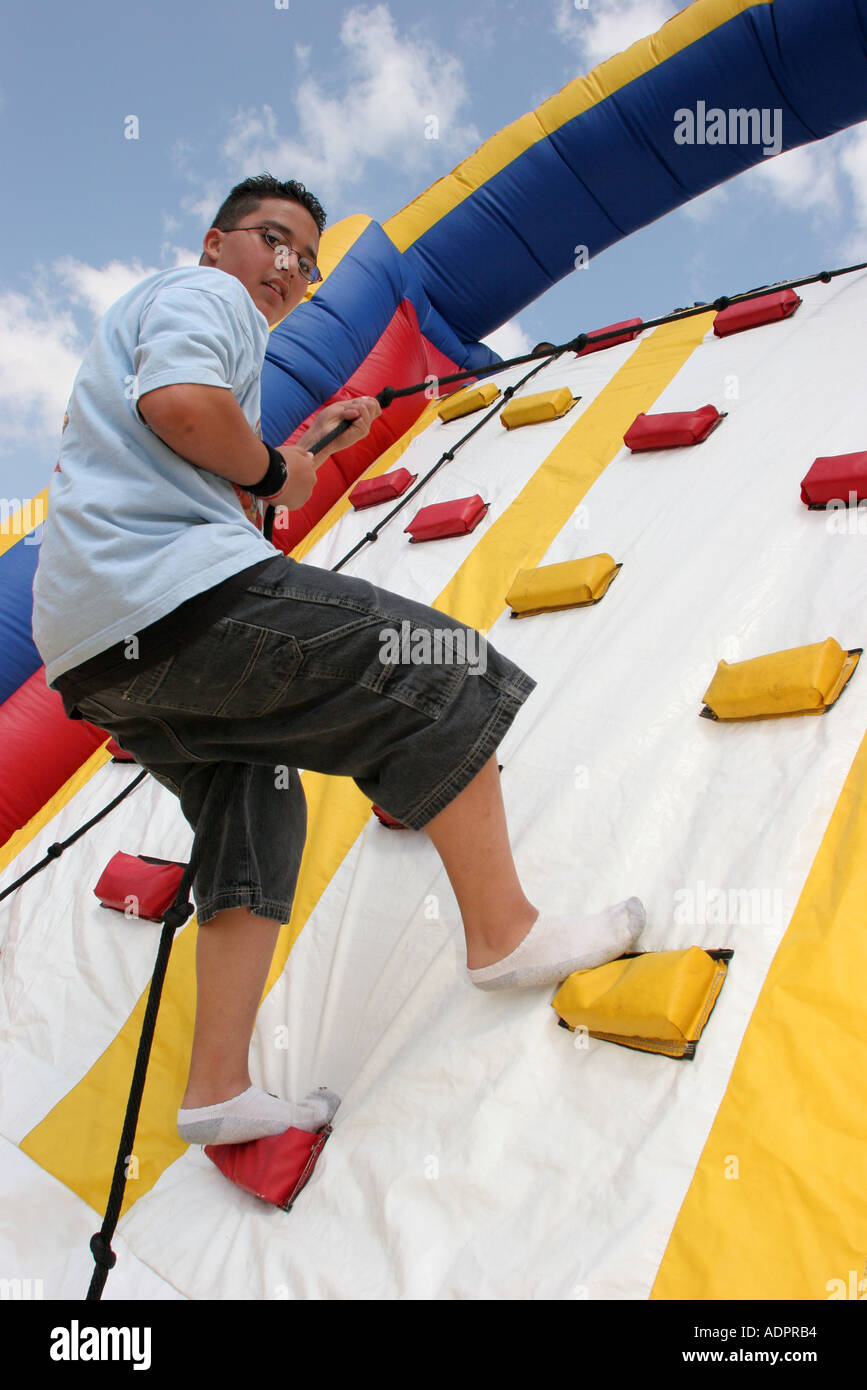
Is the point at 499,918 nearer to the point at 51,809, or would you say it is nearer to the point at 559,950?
the point at 559,950

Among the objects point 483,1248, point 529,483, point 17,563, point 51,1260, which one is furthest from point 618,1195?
point 17,563

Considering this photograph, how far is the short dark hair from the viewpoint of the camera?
3.24 ft

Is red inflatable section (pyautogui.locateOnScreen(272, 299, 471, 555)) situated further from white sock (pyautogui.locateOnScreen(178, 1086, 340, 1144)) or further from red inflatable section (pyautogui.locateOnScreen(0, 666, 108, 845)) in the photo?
white sock (pyautogui.locateOnScreen(178, 1086, 340, 1144))

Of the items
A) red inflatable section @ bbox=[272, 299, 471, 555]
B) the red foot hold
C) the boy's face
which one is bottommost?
the red foot hold

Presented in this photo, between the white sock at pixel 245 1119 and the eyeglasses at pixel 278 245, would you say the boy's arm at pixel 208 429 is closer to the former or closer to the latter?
the eyeglasses at pixel 278 245

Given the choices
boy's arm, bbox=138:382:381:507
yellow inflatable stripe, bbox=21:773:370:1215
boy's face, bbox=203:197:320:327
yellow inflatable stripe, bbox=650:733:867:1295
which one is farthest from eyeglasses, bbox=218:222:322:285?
yellow inflatable stripe, bbox=650:733:867:1295

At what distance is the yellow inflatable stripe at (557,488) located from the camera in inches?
59.5

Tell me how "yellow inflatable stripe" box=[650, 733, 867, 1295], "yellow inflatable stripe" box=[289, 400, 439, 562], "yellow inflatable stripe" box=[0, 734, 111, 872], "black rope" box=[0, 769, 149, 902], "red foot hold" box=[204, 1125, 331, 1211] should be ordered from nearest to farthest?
"yellow inflatable stripe" box=[650, 733, 867, 1295]
"red foot hold" box=[204, 1125, 331, 1211]
"black rope" box=[0, 769, 149, 902]
"yellow inflatable stripe" box=[0, 734, 111, 872]
"yellow inflatable stripe" box=[289, 400, 439, 562]

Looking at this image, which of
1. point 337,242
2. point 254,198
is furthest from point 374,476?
point 254,198

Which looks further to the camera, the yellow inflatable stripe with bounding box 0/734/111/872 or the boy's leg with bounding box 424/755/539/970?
the yellow inflatable stripe with bounding box 0/734/111/872

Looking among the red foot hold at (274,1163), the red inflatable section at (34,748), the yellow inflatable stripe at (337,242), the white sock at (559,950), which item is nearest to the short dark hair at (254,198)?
the white sock at (559,950)

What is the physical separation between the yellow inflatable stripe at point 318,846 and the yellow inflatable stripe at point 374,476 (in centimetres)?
47

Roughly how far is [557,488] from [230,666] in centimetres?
109

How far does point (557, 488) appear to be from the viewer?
5.39 ft
